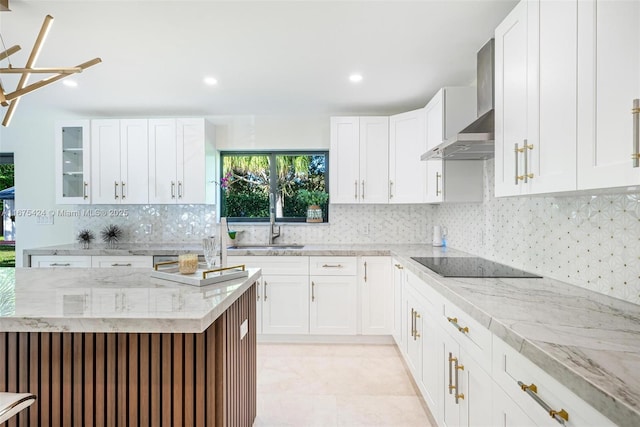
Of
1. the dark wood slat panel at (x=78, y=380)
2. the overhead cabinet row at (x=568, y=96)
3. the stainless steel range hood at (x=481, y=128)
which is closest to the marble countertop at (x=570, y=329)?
the overhead cabinet row at (x=568, y=96)

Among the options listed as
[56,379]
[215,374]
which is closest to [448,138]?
[215,374]

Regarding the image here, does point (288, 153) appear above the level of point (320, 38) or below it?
below

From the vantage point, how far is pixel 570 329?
1116 mm

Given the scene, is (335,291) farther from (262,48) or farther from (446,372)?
(262,48)

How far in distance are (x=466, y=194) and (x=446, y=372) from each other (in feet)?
5.02

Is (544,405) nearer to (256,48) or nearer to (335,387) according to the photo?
(335,387)

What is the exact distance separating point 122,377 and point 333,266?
2196 mm

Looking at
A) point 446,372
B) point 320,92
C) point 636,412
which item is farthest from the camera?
point 320,92

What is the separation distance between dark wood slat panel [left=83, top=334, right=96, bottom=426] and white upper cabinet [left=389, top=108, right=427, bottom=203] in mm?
2733

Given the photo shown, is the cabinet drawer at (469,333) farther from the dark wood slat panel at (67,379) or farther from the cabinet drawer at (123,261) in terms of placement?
the cabinet drawer at (123,261)

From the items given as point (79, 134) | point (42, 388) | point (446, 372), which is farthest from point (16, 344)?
point (79, 134)

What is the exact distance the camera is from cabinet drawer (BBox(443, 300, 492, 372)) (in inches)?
53.4

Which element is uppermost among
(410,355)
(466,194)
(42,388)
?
(466,194)

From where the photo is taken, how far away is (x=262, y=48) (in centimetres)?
241
